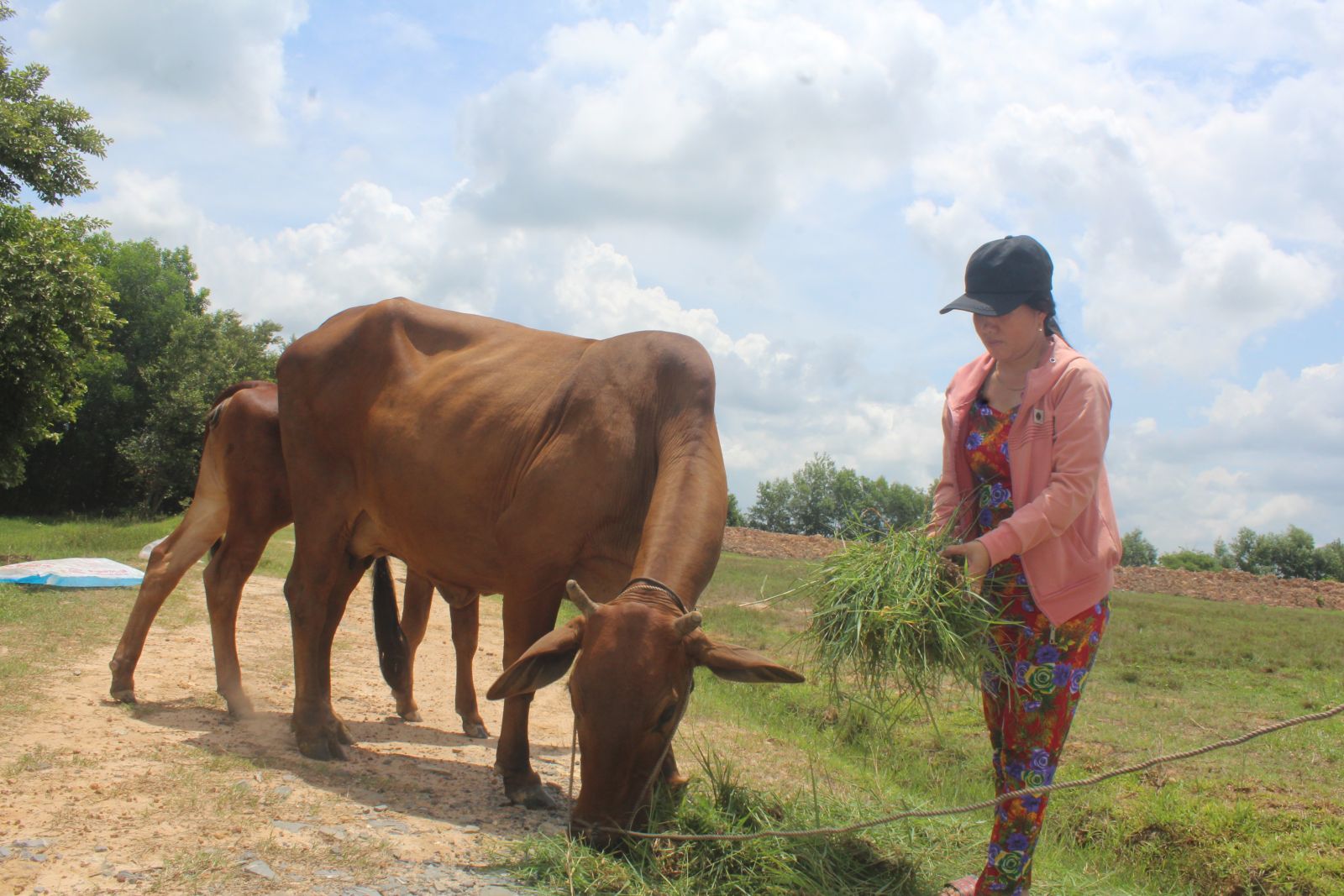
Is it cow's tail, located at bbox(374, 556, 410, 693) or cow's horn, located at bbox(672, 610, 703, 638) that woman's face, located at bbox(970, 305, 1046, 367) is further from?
cow's tail, located at bbox(374, 556, 410, 693)

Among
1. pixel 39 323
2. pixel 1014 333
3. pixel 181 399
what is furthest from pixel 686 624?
pixel 181 399

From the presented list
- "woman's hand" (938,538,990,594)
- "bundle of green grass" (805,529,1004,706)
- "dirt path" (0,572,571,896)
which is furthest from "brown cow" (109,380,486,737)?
"woman's hand" (938,538,990,594)

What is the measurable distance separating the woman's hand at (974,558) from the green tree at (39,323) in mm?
15948

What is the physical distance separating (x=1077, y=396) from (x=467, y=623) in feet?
16.7

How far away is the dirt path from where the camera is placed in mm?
3703

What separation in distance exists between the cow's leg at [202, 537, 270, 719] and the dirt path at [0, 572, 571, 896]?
0.92 feet

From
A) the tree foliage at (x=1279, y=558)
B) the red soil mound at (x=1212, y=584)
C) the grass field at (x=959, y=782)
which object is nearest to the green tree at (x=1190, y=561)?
the tree foliage at (x=1279, y=558)

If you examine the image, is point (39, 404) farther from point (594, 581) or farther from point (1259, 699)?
point (1259, 699)

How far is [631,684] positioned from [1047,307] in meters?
2.27

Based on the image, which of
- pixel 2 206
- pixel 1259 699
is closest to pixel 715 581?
pixel 1259 699

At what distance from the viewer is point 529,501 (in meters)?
5.23

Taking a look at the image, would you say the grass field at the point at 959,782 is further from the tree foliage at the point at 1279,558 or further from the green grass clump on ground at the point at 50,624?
the tree foliage at the point at 1279,558

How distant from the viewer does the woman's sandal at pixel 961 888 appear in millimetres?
3863

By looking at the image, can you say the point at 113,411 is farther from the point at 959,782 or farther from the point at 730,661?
the point at 730,661
